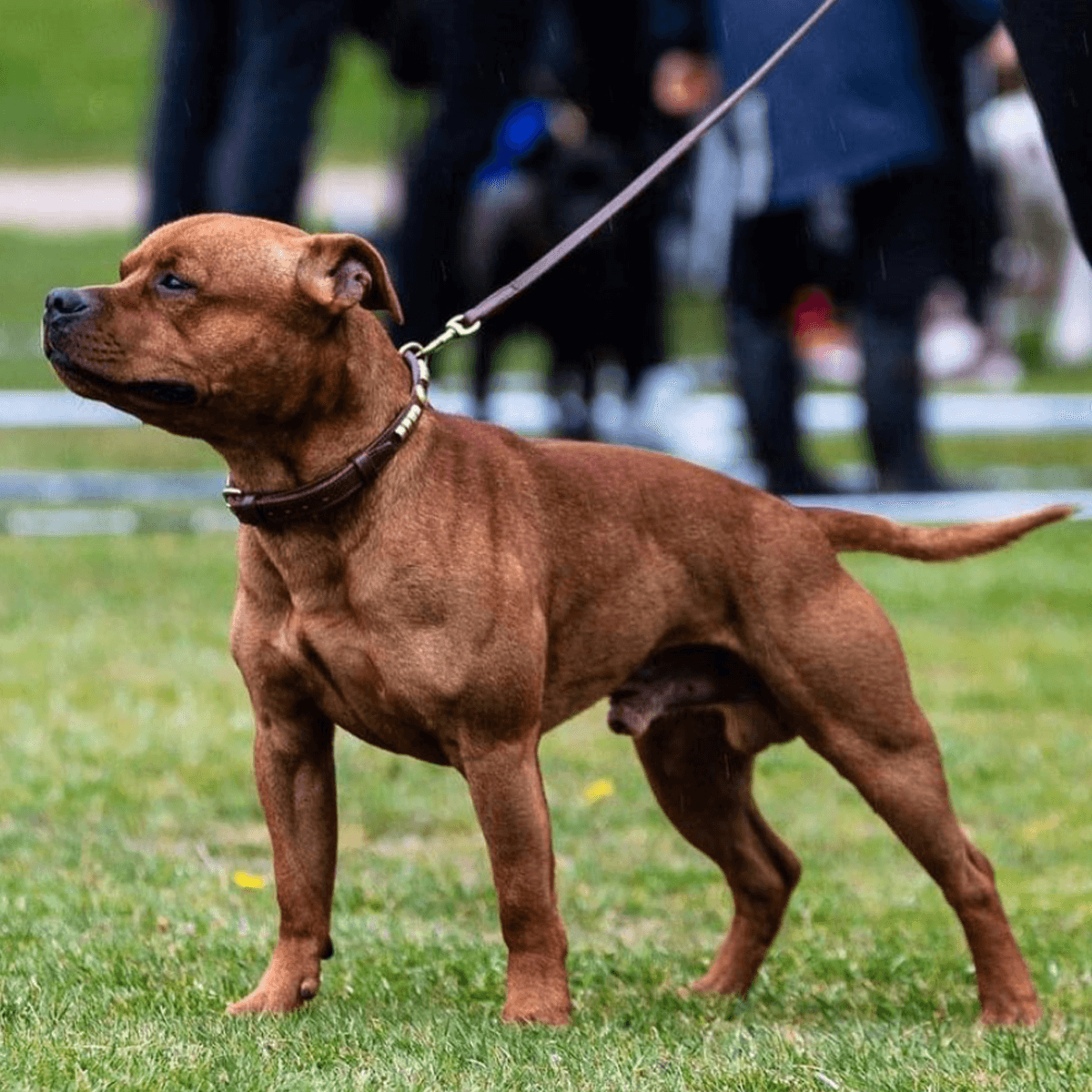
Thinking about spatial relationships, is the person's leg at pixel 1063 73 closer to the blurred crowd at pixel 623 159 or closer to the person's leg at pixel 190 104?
the blurred crowd at pixel 623 159

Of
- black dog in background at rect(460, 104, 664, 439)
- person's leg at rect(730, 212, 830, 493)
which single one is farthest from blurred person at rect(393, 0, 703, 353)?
person's leg at rect(730, 212, 830, 493)

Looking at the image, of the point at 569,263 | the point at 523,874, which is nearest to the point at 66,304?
the point at 523,874

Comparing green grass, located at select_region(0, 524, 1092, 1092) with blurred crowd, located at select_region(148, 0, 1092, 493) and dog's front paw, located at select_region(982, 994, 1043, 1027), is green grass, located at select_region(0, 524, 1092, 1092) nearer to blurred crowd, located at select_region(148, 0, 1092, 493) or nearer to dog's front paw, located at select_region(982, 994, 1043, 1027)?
dog's front paw, located at select_region(982, 994, 1043, 1027)

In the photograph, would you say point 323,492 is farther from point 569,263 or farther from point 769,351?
point 569,263

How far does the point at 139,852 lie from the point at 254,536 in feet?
5.98

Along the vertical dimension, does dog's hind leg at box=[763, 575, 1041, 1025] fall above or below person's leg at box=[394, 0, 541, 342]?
below

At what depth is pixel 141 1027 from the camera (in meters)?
4.12

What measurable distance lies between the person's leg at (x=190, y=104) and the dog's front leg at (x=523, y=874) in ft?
20.2

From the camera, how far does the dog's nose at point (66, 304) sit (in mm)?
3990

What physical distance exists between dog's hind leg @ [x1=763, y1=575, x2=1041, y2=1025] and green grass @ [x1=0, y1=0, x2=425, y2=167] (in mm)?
27297

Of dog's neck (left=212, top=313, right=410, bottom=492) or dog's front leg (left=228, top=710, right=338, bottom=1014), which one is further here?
dog's front leg (left=228, top=710, right=338, bottom=1014)

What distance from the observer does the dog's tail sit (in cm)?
477

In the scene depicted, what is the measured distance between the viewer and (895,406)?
9961 mm

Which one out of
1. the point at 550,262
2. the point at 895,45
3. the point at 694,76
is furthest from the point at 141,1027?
the point at 694,76
